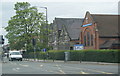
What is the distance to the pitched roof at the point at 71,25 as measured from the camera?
71500mm

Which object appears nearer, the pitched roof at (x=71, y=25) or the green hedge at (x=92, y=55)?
the green hedge at (x=92, y=55)

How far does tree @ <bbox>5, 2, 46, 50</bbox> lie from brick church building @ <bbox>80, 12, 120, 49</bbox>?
405 inches

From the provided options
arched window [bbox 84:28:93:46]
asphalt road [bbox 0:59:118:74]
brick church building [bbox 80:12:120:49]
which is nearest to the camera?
asphalt road [bbox 0:59:118:74]

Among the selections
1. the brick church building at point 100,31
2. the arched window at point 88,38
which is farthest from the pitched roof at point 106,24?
the arched window at point 88,38

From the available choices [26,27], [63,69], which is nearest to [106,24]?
[26,27]

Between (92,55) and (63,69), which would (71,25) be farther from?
(63,69)

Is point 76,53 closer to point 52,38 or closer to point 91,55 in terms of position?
point 91,55

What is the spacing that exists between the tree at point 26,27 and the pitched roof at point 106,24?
13.0 meters

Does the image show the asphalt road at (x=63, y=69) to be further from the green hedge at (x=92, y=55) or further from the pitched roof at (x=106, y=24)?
the pitched roof at (x=106, y=24)

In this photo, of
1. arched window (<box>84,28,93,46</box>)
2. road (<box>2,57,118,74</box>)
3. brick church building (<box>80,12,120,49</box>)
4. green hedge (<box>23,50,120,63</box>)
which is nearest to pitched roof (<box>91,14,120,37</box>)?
brick church building (<box>80,12,120,49</box>)

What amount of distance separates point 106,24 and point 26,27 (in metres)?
18.7

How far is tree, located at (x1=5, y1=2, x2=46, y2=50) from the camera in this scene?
6325 cm

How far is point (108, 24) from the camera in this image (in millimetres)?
58281

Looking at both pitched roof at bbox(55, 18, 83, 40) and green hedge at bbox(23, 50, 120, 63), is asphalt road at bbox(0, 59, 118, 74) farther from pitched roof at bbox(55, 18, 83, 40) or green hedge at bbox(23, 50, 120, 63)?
pitched roof at bbox(55, 18, 83, 40)
